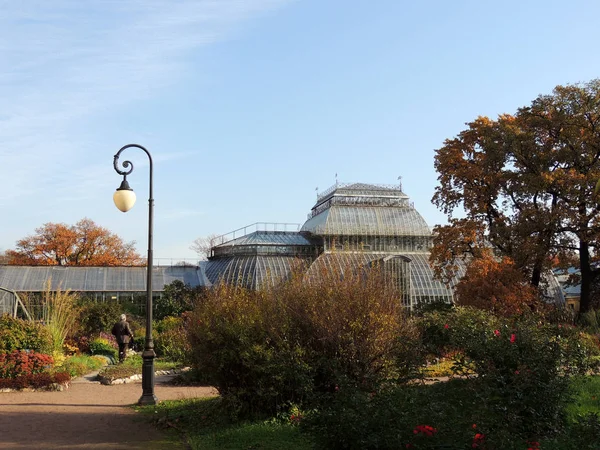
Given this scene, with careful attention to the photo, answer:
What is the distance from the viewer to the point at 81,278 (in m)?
39.6

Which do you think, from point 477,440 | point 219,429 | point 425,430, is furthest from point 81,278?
point 477,440

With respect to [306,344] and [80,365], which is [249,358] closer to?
[306,344]

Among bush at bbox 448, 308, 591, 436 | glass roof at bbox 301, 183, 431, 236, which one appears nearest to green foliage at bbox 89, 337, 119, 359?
bush at bbox 448, 308, 591, 436

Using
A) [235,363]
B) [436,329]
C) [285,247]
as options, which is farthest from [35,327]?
[285,247]

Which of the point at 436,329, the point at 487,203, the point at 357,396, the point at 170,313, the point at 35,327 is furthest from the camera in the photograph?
the point at 170,313

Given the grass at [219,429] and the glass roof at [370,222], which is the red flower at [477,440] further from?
the glass roof at [370,222]

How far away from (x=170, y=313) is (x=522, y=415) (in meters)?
27.4

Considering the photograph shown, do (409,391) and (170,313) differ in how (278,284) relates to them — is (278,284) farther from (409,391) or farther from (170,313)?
(170,313)

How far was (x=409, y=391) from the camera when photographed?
745 cm

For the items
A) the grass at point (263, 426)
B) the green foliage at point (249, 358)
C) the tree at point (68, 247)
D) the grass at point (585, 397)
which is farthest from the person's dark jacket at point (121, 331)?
the tree at point (68, 247)

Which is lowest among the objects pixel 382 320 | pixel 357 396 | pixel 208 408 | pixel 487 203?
pixel 208 408

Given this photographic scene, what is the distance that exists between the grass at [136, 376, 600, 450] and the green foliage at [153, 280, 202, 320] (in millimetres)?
21123

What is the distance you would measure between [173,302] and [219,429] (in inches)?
989

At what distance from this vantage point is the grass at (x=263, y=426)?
6.95 m
